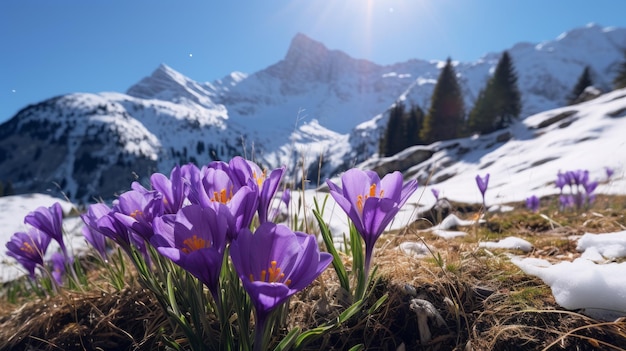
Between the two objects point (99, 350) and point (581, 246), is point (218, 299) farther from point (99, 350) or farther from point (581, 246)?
point (581, 246)

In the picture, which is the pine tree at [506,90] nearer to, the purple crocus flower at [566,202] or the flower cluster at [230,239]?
the purple crocus flower at [566,202]

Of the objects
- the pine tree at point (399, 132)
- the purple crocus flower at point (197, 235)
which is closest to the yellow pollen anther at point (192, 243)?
the purple crocus flower at point (197, 235)

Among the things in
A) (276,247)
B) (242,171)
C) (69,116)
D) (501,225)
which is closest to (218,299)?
(276,247)

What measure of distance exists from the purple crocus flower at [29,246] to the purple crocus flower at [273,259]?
173 cm

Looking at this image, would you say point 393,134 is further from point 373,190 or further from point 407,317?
point 373,190

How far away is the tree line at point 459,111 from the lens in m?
34.3

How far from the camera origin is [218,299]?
3.60ft

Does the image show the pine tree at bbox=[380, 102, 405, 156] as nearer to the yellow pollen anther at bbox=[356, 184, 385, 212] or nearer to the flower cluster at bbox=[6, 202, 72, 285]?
the flower cluster at bbox=[6, 202, 72, 285]

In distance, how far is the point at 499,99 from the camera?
112 ft

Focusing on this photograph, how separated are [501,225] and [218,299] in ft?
10.4

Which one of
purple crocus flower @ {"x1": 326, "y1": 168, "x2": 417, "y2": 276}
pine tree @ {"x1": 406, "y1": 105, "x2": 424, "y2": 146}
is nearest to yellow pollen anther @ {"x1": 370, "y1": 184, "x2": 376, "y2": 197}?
purple crocus flower @ {"x1": 326, "y1": 168, "x2": 417, "y2": 276}

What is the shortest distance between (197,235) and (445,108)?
3935 centimetres

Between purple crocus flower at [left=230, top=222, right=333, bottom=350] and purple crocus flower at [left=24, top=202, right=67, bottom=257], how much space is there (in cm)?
156

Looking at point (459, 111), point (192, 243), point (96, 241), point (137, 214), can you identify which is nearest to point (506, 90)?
→ point (459, 111)
